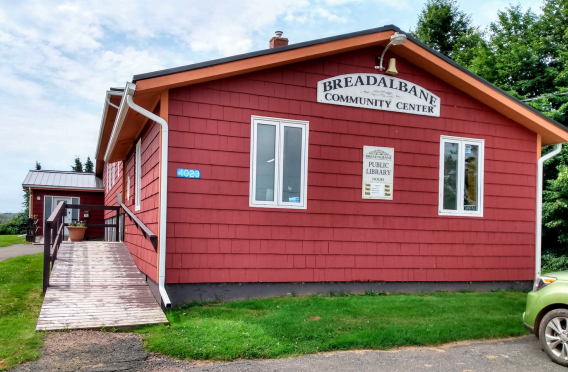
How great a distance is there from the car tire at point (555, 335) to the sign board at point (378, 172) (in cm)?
379

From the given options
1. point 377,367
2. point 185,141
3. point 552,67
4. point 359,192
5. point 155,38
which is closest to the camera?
point 377,367

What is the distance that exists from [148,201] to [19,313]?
2720mm

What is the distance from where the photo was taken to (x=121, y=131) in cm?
988

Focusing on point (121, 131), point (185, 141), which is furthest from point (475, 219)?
point (121, 131)

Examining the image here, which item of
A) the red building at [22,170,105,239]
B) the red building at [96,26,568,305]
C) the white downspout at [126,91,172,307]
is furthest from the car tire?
the red building at [22,170,105,239]

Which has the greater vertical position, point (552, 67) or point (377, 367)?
point (552, 67)

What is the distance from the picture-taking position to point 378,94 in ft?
29.5

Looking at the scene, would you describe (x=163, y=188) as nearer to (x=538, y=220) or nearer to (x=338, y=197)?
(x=338, y=197)

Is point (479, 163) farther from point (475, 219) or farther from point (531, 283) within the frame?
point (531, 283)

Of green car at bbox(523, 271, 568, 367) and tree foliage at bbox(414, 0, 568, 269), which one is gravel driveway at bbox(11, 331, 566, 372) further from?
tree foliage at bbox(414, 0, 568, 269)

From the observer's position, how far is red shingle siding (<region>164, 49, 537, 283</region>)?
7742mm

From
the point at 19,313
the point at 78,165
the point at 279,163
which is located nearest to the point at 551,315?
the point at 279,163

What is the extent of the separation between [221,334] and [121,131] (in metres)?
5.61

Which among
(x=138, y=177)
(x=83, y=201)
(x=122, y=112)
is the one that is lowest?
(x=83, y=201)
